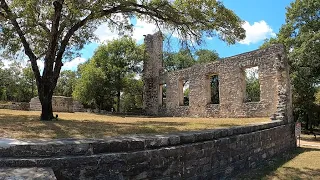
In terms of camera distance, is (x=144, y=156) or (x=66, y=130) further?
(x=66, y=130)

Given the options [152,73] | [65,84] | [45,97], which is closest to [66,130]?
[45,97]

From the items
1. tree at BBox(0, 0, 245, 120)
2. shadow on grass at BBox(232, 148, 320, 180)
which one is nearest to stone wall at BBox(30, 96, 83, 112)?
tree at BBox(0, 0, 245, 120)

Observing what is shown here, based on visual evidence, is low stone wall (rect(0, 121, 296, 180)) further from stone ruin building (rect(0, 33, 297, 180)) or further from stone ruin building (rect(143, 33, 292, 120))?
stone ruin building (rect(143, 33, 292, 120))

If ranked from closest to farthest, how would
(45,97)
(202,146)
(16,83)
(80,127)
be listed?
(202,146) < (80,127) < (45,97) < (16,83)

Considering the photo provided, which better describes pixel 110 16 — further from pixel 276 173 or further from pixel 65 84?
pixel 65 84

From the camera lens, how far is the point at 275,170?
8.50 m

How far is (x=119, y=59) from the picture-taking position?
2817cm

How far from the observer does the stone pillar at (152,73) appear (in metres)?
23.3

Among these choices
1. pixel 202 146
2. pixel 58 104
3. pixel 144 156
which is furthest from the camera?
pixel 58 104

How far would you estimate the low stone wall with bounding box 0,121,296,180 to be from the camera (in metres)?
4.03

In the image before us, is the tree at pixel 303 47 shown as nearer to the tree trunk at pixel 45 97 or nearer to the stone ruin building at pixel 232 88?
the stone ruin building at pixel 232 88

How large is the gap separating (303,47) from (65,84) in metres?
46.1

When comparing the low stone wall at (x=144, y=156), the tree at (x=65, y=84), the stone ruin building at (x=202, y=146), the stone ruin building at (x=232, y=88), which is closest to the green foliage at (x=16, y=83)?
the tree at (x=65, y=84)

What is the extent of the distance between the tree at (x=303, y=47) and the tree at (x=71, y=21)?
10.9 m
